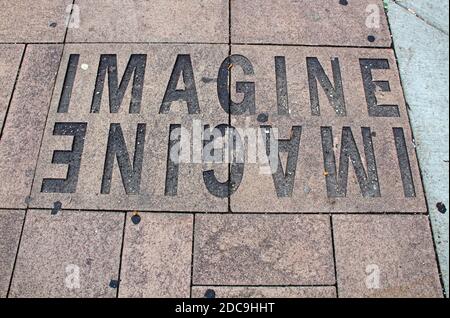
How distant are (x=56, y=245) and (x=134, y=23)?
2.50 m

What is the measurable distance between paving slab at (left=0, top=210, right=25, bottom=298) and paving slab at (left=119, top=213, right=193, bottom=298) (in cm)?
92

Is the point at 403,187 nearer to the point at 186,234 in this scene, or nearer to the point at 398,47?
the point at 398,47

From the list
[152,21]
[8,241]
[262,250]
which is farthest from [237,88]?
[8,241]

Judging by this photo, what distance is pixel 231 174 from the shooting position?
4.06 meters

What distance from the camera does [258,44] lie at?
4.76 metres

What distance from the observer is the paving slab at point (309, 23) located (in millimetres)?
4809

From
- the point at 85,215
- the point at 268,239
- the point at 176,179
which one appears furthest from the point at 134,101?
the point at 268,239

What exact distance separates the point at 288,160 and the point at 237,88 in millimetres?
923

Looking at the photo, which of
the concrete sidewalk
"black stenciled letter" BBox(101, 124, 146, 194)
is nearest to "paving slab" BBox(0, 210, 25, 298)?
the concrete sidewalk

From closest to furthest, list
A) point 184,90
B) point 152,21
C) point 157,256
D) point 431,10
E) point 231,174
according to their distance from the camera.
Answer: point 157,256 → point 231,174 → point 184,90 → point 152,21 → point 431,10

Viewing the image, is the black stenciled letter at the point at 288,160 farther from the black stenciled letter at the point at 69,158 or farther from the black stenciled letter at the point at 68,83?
the black stenciled letter at the point at 68,83

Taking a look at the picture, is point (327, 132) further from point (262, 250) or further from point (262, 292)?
point (262, 292)

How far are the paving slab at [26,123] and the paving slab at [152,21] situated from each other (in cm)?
39

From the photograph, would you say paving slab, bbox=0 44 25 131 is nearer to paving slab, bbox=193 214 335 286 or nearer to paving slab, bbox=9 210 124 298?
paving slab, bbox=9 210 124 298
